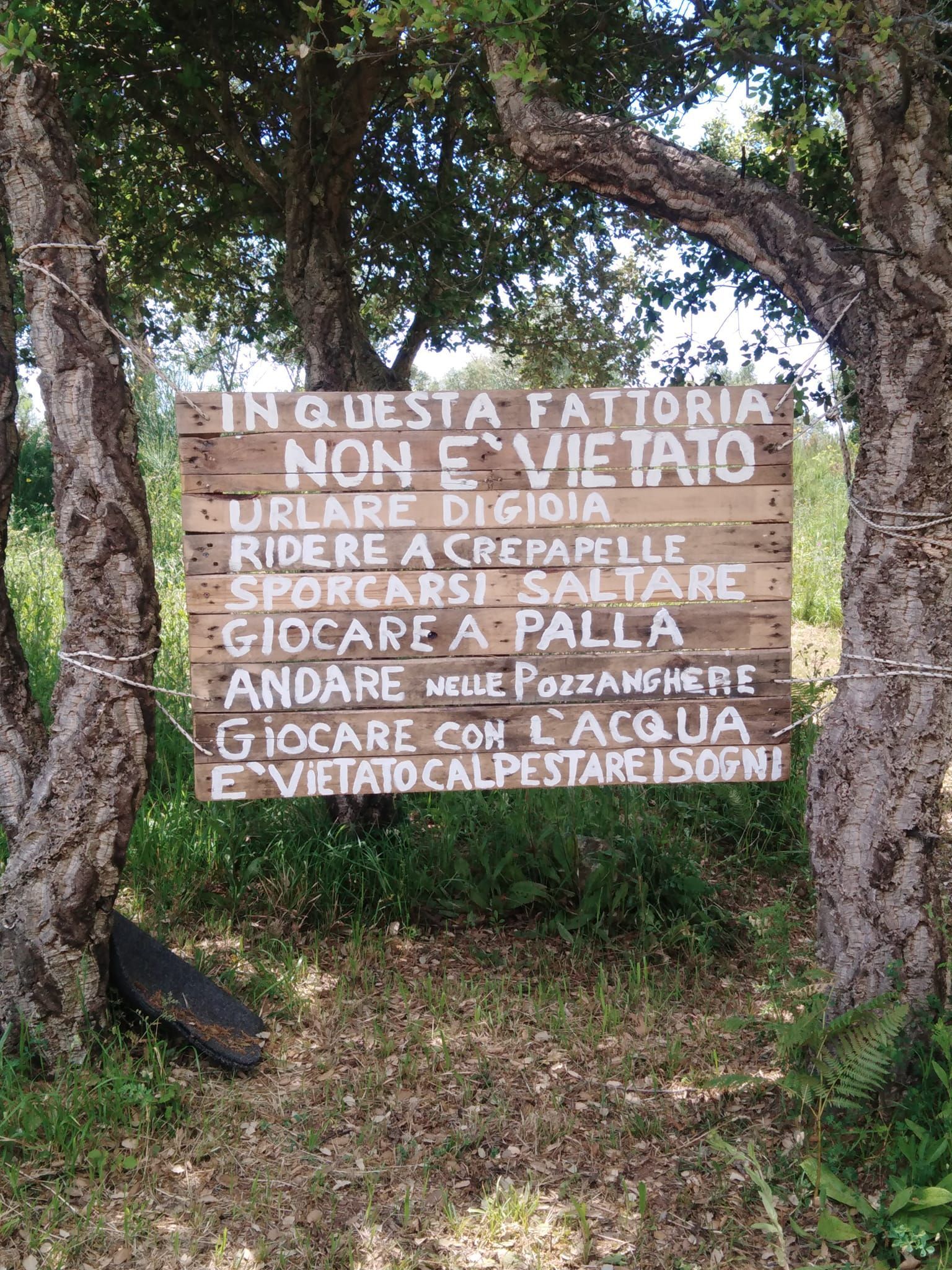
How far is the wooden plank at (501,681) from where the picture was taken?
3264mm

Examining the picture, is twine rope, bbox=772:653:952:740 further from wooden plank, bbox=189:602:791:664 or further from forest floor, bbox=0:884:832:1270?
forest floor, bbox=0:884:832:1270

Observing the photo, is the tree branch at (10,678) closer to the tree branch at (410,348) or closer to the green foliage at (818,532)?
the tree branch at (410,348)

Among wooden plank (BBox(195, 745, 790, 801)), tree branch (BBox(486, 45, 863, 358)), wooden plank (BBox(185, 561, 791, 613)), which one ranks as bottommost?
wooden plank (BBox(195, 745, 790, 801))

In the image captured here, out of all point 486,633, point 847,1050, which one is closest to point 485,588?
point 486,633

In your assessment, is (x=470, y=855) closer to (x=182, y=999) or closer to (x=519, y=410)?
(x=182, y=999)

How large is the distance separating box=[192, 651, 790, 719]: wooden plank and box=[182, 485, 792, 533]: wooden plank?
1.45 ft

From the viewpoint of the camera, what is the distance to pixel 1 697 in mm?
3354

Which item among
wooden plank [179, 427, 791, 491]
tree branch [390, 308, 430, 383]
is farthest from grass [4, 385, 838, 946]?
tree branch [390, 308, 430, 383]

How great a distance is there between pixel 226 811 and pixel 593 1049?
1.96 meters

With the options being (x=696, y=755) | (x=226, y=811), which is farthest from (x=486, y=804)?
(x=696, y=755)

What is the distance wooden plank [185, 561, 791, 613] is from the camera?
3234mm

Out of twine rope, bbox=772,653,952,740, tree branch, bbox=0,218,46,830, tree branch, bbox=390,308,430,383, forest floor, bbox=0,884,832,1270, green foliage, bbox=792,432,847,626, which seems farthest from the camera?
green foliage, bbox=792,432,847,626

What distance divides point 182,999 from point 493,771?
1.32m

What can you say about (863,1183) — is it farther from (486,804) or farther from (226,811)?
(226,811)
